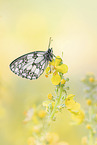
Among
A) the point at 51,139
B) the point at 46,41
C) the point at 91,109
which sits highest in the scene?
the point at 46,41

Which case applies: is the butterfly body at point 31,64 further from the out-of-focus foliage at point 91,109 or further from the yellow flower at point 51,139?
the yellow flower at point 51,139

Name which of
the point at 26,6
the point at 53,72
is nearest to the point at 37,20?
the point at 26,6

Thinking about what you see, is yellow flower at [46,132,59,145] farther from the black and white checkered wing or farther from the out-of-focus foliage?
the black and white checkered wing

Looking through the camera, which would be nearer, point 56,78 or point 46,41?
point 56,78

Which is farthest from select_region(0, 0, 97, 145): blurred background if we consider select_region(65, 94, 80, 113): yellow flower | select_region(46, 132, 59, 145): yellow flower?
select_region(65, 94, 80, 113): yellow flower

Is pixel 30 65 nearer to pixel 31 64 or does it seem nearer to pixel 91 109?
pixel 31 64

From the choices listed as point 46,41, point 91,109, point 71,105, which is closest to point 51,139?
point 91,109

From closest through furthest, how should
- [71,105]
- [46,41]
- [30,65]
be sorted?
[71,105] < [30,65] < [46,41]
